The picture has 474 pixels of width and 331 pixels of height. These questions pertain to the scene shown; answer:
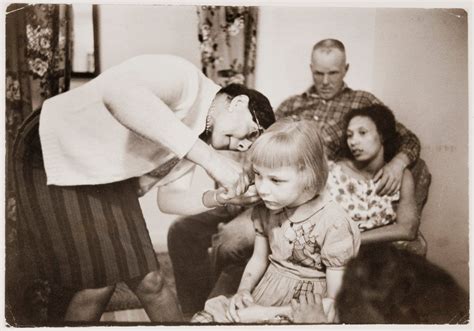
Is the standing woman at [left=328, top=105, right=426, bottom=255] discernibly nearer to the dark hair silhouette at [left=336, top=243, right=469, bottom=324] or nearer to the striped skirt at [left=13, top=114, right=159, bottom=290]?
the dark hair silhouette at [left=336, top=243, right=469, bottom=324]

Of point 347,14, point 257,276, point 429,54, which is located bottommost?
point 257,276

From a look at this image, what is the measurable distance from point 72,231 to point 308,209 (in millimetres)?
712

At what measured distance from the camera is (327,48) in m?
1.83

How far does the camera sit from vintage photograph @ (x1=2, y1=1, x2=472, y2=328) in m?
1.79

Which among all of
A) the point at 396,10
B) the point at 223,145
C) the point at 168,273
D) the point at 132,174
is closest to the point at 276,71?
the point at 223,145

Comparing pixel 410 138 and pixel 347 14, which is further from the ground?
pixel 347 14

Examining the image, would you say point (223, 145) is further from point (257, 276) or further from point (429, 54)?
point (429, 54)

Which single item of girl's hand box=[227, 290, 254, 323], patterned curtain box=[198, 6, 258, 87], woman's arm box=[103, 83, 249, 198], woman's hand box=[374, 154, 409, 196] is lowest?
girl's hand box=[227, 290, 254, 323]

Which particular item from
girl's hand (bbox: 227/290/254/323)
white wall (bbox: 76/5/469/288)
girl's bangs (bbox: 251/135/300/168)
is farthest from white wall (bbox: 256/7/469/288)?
girl's hand (bbox: 227/290/254/323)

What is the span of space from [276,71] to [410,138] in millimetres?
465

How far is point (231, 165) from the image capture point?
5.95 ft

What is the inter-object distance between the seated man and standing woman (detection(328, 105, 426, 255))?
0.02 m

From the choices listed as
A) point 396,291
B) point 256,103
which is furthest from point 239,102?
point 396,291

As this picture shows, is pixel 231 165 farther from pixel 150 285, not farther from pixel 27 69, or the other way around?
pixel 27 69
